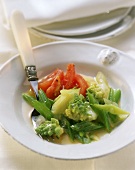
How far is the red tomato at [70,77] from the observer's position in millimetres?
1126

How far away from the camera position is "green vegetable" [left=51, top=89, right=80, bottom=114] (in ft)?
3.39

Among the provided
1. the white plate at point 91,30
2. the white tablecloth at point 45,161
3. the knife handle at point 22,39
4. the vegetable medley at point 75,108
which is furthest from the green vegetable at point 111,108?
the white plate at point 91,30

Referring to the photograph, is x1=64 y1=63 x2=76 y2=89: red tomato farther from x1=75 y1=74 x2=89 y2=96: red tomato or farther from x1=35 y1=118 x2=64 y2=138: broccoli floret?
x1=35 y1=118 x2=64 y2=138: broccoli floret

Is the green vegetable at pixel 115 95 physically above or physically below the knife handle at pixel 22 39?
below

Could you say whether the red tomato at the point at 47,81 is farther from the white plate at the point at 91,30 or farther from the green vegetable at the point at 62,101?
the white plate at the point at 91,30

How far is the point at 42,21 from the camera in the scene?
54.0 inches

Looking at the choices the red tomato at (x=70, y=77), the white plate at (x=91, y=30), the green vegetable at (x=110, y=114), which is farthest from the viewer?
the white plate at (x=91, y=30)

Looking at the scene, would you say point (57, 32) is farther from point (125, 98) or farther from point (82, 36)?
point (125, 98)

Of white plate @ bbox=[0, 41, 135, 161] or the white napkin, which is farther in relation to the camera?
the white napkin

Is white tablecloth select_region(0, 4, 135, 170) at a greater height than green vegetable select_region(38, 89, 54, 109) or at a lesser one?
lesser

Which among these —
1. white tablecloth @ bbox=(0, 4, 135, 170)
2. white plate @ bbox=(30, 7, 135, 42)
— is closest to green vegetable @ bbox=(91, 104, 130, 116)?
white tablecloth @ bbox=(0, 4, 135, 170)

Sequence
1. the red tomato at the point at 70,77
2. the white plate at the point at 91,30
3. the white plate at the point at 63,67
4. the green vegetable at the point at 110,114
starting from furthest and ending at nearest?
the white plate at the point at 91,30, the red tomato at the point at 70,77, the green vegetable at the point at 110,114, the white plate at the point at 63,67

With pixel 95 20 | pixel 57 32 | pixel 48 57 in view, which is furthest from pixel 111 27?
pixel 48 57

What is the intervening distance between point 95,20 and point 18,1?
30 centimetres
